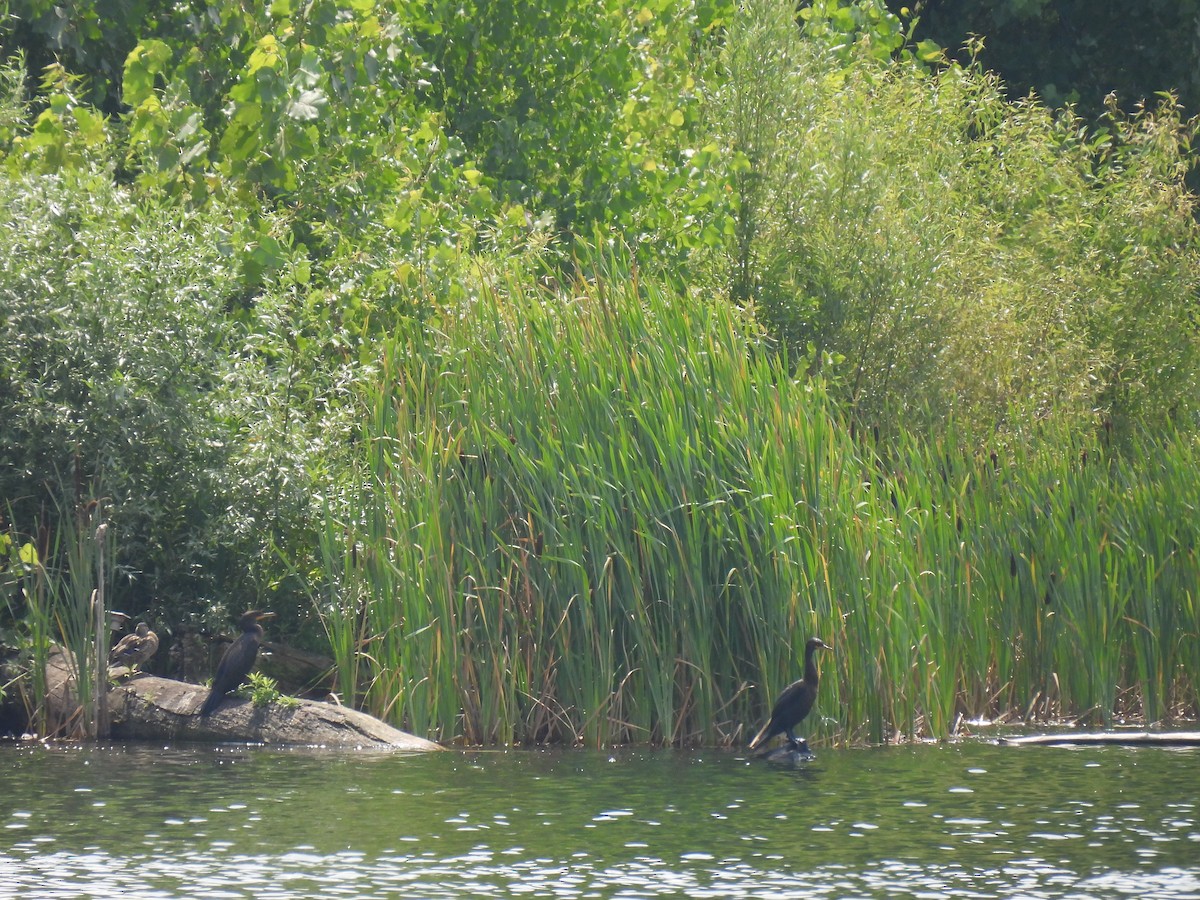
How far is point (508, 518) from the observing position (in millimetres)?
12781

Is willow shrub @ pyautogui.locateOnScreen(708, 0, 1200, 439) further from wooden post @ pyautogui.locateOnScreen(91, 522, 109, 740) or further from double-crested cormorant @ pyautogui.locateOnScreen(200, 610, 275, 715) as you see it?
wooden post @ pyautogui.locateOnScreen(91, 522, 109, 740)

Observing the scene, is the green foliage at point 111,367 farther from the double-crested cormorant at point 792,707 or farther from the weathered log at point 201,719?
the double-crested cormorant at point 792,707

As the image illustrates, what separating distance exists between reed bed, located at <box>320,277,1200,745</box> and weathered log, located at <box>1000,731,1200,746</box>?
746 mm

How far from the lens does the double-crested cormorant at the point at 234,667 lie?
1279cm

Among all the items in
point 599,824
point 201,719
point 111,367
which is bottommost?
point 599,824

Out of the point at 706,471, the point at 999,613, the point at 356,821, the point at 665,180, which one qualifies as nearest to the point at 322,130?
the point at 665,180

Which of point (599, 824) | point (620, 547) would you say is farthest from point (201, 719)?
point (599, 824)

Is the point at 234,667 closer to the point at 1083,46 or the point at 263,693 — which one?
the point at 263,693

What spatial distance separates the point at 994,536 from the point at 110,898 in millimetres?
8694

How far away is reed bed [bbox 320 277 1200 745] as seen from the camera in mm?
12414

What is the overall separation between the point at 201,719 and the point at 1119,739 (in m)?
6.67

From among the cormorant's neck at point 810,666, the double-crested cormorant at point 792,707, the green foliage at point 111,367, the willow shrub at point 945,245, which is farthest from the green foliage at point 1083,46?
the double-crested cormorant at point 792,707

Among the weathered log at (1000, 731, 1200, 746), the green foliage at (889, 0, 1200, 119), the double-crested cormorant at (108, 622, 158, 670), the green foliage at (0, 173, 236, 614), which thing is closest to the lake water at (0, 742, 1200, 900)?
the weathered log at (1000, 731, 1200, 746)

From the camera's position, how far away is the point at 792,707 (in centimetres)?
1184
